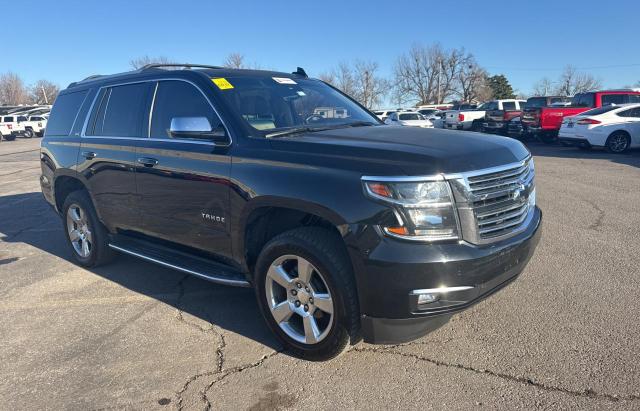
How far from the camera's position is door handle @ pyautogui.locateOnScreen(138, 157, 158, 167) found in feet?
13.3

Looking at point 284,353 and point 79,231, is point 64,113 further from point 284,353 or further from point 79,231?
point 284,353

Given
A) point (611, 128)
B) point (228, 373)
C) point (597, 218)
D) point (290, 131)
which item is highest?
point (290, 131)

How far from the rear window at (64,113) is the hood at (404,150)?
10.4ft

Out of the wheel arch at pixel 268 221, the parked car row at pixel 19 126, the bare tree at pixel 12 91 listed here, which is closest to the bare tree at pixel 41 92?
the bare tree at pixel 12 91

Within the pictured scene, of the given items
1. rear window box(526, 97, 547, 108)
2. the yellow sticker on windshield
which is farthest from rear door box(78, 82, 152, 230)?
rear window box(526, 97, 547, 108)

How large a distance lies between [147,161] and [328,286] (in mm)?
2132

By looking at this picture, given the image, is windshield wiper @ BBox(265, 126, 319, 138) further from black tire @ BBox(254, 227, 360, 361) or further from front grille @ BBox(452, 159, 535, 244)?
front grille @ BBox(452, 159, 535, 244)

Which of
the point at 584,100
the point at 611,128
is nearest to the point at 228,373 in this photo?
the point at 611,128

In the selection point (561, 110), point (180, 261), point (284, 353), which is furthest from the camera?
point (561, 110)

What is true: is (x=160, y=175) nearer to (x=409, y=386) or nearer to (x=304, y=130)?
(x=304, y=130)

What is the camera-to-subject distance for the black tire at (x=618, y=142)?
14236mm

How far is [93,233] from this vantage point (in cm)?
506

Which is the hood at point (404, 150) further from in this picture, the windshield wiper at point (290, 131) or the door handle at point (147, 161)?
the door handle at point (147, 161)

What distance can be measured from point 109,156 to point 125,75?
83 centimetres
